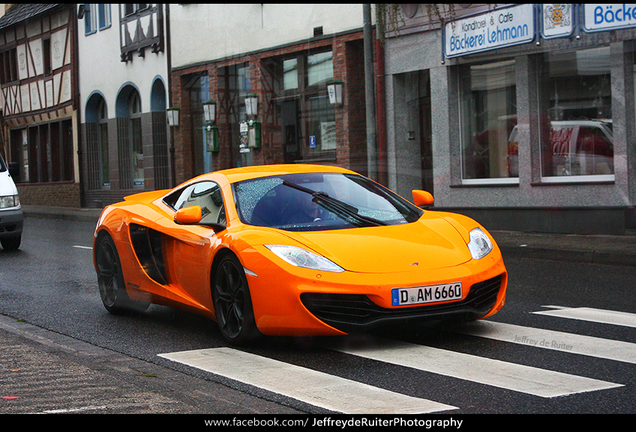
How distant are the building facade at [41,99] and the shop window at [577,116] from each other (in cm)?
2187

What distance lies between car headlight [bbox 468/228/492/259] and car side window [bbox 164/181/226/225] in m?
1.85

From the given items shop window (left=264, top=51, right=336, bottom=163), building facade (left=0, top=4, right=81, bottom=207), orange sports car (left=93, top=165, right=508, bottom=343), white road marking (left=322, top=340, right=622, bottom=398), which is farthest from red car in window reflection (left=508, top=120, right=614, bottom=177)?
building facade (left=0, top=4, right=81, bottom=207)

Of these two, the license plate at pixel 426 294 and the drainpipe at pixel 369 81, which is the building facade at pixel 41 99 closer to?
the drainpipe at pixel 369 81

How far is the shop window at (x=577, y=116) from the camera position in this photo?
14.3 metres

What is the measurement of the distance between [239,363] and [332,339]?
→ 970 millimetres

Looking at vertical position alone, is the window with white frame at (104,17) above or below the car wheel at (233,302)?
above

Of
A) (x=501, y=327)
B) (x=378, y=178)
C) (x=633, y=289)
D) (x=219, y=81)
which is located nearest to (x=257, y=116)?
(x=219, y=81)

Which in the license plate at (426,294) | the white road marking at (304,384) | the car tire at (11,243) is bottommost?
the white road marking at (304,384)

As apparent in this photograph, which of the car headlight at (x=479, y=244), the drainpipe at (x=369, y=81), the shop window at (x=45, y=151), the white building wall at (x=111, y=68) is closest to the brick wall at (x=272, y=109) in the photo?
the white building wall at (x=111, y=68)

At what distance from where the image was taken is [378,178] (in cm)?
1864

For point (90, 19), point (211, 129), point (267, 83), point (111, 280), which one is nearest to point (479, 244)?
point (111, 280)

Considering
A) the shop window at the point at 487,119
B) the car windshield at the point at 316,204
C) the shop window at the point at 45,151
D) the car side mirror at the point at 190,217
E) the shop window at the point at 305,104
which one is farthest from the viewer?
the shop window at the point at 45,151

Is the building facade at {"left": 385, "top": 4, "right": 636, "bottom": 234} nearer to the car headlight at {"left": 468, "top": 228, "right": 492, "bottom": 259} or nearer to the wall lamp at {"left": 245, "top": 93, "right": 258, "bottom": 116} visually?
the wall lamp at {"left": 245, "top": 93, "right": 258, "bottom": 116}

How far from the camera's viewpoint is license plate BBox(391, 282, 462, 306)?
5555mm
